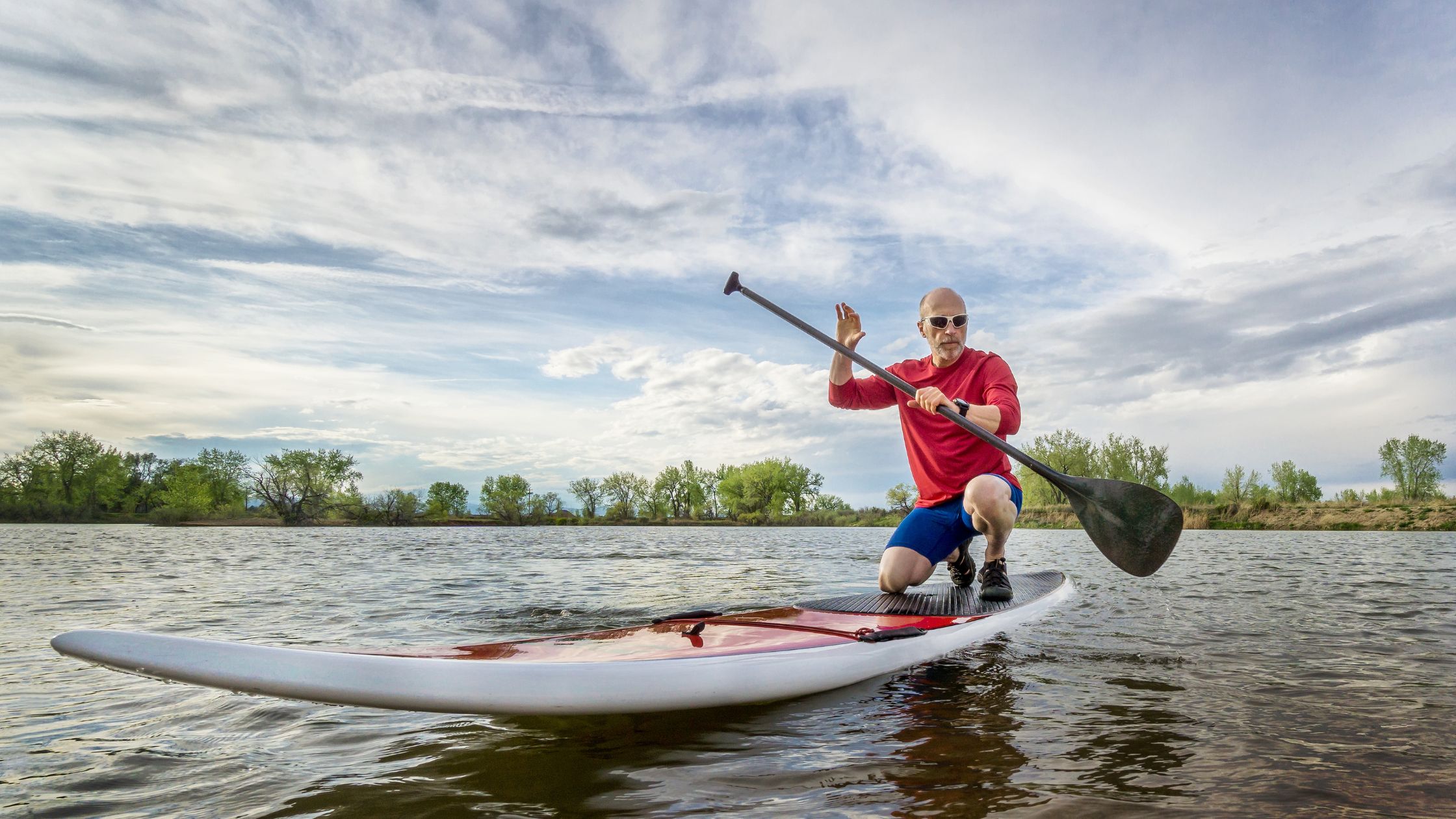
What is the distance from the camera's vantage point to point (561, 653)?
274 cm

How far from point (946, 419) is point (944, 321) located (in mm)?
649

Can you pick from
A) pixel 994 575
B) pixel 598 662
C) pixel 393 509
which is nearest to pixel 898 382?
pixel 994 575

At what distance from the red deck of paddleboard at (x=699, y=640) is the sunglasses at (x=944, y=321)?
6.03 feet

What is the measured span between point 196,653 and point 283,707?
1.19 metres

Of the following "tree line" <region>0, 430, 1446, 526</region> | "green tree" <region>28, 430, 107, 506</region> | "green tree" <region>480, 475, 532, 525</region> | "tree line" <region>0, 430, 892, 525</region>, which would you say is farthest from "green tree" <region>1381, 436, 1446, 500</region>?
"green tree" <region>28, 430, 107, 506</region>

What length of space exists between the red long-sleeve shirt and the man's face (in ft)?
0.45

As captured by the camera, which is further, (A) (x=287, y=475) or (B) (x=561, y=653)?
(A) (x=287, y=475)

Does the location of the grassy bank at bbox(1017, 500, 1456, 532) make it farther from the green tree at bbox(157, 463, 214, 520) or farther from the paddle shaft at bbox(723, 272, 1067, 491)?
the green tree at bbox(157, 463, 214, 520)

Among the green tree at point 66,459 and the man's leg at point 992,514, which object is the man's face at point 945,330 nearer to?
the man's leg at point 992,514

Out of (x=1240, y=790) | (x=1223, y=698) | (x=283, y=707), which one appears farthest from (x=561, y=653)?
(x=1223, y=698)

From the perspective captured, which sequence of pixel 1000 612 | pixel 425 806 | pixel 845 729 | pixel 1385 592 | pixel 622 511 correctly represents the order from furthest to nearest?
pixel 622 511, pixel 1385 592, pixel 1000 612, pixel 845 729, pixel 425 806

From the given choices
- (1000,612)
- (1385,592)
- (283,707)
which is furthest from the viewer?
(1385,592)

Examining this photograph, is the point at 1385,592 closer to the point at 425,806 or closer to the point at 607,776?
the point at 607,776

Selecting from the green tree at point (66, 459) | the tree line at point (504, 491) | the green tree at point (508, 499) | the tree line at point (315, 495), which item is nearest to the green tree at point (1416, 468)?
the tree line at point (504, 491)
